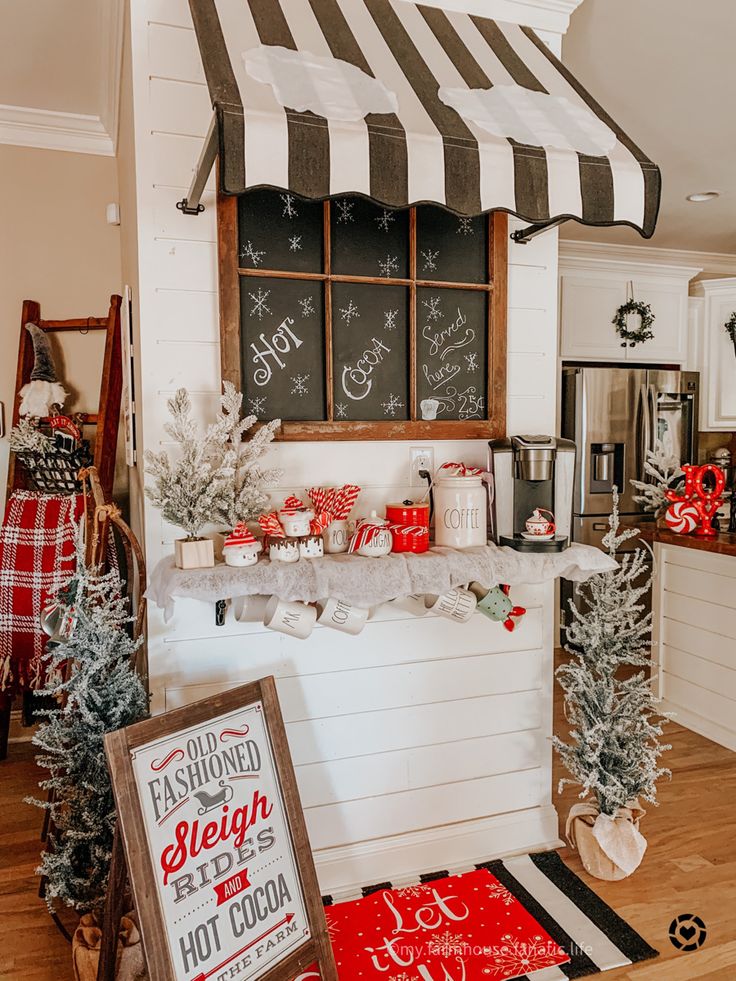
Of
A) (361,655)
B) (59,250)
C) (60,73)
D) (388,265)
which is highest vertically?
(60,73)

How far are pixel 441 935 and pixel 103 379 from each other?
8.13ft

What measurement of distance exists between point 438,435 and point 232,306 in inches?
26.7

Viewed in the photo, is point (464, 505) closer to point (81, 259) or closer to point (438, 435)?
point (438, 435)

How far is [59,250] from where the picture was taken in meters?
3.12

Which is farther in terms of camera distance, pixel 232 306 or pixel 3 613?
pixel 3 613

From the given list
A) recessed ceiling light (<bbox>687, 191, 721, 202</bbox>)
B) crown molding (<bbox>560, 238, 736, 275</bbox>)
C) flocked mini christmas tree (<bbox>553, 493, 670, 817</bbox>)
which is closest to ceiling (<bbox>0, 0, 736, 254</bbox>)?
recessed ceiling light (<bbox>687, 191, 721, 202</bbox>)

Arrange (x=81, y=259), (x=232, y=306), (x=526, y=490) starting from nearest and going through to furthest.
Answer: (x=232, y=306), (x=526, y=490), (x=81, y=259)

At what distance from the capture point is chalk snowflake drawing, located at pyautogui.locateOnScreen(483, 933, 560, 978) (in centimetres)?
169

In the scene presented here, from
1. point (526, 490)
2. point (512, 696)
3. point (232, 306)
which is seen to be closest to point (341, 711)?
point (512, 696)

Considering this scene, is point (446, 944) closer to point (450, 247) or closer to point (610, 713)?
point (610, 713)

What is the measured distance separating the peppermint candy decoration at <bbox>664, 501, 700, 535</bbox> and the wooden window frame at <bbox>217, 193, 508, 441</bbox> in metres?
1.54

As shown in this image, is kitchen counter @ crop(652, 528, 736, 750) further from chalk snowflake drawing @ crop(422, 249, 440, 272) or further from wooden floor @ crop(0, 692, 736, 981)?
chalk snowflake drawing @ crop(422, 249, 440, 272)

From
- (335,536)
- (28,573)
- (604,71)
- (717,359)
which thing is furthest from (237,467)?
A: (717,359)

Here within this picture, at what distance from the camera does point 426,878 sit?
2.04 m
